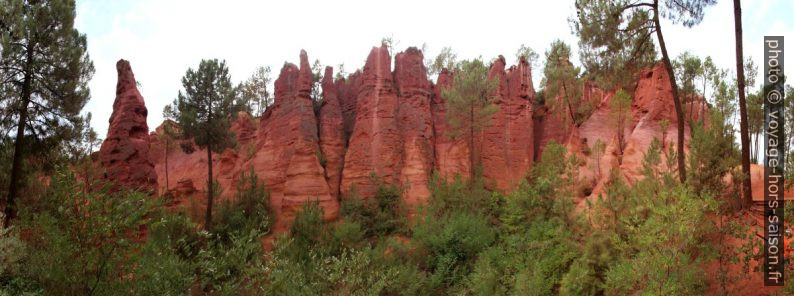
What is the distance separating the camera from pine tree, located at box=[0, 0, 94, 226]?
20.5 metres

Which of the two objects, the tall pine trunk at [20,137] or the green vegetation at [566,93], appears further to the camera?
the green vegetation at [566,93]

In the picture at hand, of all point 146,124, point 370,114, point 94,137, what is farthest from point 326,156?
point 94,137

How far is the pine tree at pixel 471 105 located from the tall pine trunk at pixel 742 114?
15.7m

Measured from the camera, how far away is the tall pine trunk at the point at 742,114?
50.2ft

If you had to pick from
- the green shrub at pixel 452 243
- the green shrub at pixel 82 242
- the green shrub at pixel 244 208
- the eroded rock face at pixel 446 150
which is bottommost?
the green shrub at pixel 452 243

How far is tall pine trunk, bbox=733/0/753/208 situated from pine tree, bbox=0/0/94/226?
78.0 ft

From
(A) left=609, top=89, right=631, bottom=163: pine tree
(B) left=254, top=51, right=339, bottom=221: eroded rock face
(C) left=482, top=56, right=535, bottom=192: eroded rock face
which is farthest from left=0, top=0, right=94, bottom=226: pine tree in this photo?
(A) left=609, top=89, right=631, bottom=163: pine tree

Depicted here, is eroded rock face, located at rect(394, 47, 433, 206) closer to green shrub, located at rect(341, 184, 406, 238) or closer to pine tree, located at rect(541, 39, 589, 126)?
green shrub, located at rect(341, 184, 406, 238)

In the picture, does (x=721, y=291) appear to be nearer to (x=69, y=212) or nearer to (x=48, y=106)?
(x=69, y=212)

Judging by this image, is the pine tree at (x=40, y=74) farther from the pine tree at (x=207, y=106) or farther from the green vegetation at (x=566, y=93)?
the green vegetation at (x=566, y=93)

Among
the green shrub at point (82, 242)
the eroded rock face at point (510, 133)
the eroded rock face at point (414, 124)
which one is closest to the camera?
the green shrub at point (82, 242)

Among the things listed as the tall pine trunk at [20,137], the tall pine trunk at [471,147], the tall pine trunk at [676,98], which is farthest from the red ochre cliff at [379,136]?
the tall pine trunk at [676,98]

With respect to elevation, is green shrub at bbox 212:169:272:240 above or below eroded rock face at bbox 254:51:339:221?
below

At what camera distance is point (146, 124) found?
98.0 feet
